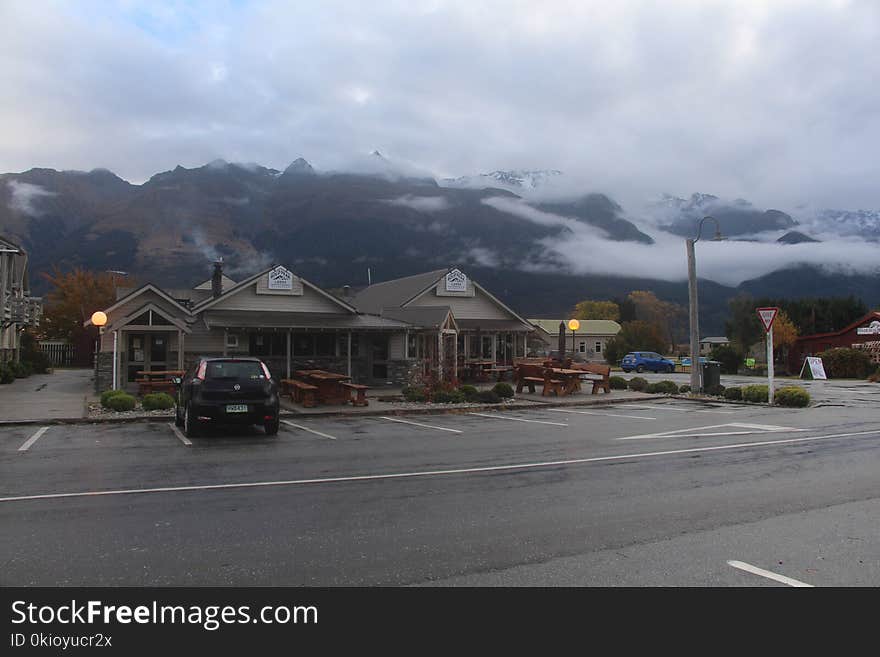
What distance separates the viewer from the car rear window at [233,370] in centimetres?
1288

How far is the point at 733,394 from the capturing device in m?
22.9

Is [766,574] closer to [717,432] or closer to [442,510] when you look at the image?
[442,510]

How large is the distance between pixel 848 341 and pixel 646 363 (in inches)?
549

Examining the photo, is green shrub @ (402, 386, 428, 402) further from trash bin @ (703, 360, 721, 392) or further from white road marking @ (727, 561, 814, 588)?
white road marking @ (727, 561, 814, 588)

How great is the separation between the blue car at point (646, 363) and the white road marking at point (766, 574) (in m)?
51.5

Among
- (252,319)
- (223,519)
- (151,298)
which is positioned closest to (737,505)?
(223,519)

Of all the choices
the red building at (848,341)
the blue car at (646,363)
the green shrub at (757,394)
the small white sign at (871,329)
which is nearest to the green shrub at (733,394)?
the green shrub at (757,394)

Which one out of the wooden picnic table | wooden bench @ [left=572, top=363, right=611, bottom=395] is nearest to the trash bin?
wooden bench @ [left=572, top=363, right=611, bottom=395]

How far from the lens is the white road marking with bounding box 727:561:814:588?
4750mm

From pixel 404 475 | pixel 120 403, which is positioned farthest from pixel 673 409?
pixel 120 403
